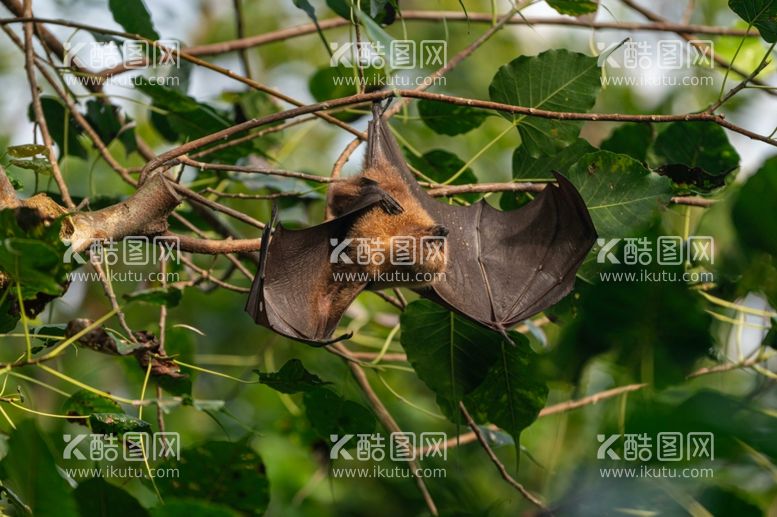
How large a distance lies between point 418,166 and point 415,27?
6.75 m

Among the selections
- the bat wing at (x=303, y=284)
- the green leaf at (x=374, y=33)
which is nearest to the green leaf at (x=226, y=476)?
the bat wing at (x=303, y=284)

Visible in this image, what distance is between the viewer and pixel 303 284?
295 centimetres

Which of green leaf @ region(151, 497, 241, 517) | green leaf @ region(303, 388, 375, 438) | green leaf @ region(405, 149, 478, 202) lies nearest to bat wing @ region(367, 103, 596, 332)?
green leaf @ region(405, 149, 478, 202)

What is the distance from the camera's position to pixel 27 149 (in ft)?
8.31

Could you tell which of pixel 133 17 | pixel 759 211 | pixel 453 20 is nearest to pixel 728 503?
pixel 759 211

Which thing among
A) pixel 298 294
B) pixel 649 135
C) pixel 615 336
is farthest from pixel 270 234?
pixel 649 135

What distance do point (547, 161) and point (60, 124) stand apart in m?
2.26

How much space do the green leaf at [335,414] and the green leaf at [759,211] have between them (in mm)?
1884

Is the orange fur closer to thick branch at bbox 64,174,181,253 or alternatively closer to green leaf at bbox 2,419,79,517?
thick branch at bbox 64,174,181,253

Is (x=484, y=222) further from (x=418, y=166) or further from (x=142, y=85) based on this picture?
(x=142, y=85)

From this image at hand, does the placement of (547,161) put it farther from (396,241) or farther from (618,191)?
(396,241)

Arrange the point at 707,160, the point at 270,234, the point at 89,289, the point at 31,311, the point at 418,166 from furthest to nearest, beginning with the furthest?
the point at 89,289 → the point at 418,166 → the point at 707,160 → the point at 270,234 → the point at 31,311

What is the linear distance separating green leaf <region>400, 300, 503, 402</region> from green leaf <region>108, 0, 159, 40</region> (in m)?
1.66

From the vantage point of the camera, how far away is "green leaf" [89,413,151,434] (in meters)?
2.20
